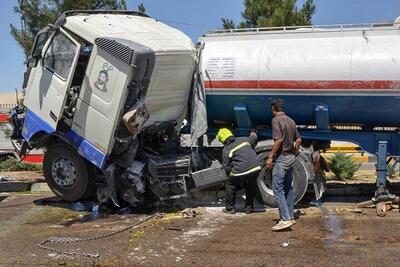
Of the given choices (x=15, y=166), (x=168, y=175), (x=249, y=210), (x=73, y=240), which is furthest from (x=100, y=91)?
(x=15, y=166)

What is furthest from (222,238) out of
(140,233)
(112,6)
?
(112,6)

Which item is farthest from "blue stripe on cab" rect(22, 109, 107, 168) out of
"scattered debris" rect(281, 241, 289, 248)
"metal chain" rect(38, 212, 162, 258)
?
"scattered debris" rect(281, 241, 289, 248)

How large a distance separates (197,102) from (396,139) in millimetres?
3199

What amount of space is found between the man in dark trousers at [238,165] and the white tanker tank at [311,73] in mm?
660

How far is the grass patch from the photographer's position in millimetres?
13630

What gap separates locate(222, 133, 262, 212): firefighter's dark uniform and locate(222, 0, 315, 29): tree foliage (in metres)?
10.7

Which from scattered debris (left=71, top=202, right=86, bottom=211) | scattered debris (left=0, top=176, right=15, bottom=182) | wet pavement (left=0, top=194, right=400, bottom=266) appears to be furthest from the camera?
scattered debris (left=0, top=176, right=15, bottom=182)

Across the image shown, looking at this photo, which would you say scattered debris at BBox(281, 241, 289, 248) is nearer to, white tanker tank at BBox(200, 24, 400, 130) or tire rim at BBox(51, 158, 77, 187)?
white tanker tank at BBox(200, 24, 400, 130)

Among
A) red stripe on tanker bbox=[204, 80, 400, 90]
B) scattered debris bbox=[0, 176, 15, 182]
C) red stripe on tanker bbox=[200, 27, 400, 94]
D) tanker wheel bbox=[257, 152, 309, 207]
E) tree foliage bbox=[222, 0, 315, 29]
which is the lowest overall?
scattered debris bbox=[0, 176, 15, 182]

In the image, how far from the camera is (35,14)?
44.5 feet

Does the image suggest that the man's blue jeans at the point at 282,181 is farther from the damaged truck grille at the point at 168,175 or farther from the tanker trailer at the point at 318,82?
the damaged truck grille at the point at 168,175

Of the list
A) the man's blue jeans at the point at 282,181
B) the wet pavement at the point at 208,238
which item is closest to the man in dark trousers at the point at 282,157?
the man's blue jeans at the point at 282,181

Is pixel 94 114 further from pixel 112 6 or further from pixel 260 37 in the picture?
pixel 112 6

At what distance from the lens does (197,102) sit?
938 centimetres
